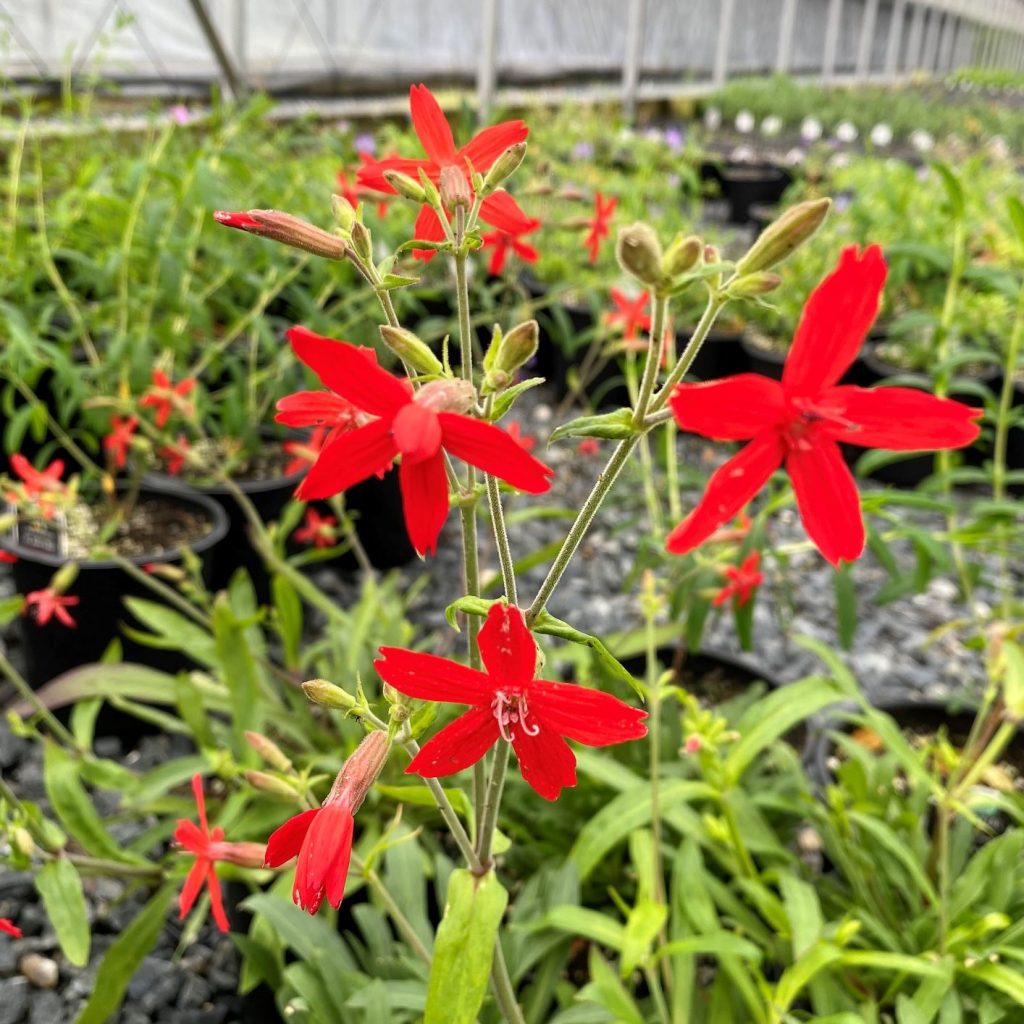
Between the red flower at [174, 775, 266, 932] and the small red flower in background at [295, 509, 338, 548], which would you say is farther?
the small red flower in background at [295, 509, 338, 548]

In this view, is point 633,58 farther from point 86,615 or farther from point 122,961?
point 122,961

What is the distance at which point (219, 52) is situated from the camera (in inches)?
200

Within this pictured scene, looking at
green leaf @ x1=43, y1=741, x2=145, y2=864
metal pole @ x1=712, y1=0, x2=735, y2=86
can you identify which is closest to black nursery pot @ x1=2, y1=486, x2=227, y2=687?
green leaf @ x1=43, y1=741, x2=145, y2=864

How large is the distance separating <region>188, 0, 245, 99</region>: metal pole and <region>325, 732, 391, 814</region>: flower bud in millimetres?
4679

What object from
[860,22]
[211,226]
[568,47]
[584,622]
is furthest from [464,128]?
[860,22]

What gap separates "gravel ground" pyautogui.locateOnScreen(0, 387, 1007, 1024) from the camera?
4.76ft

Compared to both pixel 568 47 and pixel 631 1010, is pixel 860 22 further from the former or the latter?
pixel 631 1010

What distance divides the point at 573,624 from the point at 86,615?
40.8 inches

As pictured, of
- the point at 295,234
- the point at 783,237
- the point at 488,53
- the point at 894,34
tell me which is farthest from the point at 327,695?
the point at 894,34

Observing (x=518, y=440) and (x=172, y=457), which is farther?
(x=172, y=457)

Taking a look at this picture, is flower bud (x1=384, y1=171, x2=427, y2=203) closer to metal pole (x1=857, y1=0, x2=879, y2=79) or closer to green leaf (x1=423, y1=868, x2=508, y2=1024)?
green leaf (x1=423, y1=868, x2=508, y2=1024)

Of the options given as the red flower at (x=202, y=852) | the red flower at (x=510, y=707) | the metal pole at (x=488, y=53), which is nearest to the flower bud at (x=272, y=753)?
the red flower at (x=202, y=852)

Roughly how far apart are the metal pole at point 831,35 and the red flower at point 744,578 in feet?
54.8

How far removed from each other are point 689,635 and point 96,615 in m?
1.18
